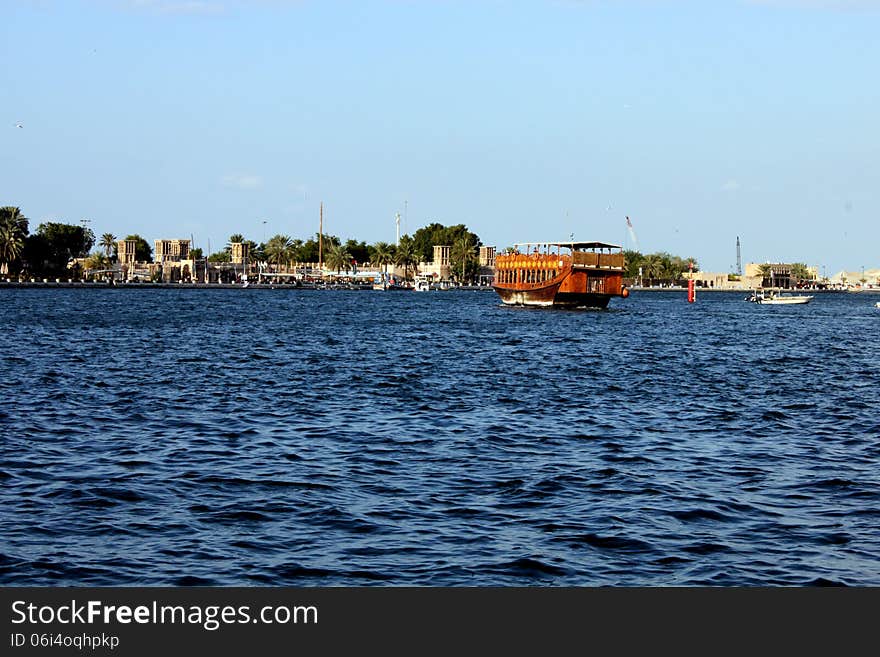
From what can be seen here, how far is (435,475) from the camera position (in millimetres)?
21797

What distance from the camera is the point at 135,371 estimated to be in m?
45.6

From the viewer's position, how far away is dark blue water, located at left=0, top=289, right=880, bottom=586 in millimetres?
15445

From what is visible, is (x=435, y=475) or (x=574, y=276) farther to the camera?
(x=574, y=276)

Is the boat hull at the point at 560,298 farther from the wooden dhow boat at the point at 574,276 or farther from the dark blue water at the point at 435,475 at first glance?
the dark blue water at the point at 435,475

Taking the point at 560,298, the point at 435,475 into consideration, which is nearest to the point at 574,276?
the point at 560,298

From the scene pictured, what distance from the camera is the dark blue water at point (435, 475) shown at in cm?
1545

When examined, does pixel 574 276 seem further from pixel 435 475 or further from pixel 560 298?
pixel 435 475

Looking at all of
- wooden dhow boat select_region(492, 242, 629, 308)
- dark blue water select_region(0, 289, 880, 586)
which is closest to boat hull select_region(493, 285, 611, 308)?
wooden dhow boat select_region(492, 242, 629, 308)

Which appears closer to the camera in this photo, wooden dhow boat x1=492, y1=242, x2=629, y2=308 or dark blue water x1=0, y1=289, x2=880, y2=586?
dark blue water x1=0, y1=289, x2=880, y2=586

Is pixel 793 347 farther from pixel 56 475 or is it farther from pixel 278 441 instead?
pixel 56 475

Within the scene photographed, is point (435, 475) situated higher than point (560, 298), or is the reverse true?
point (560, 298)

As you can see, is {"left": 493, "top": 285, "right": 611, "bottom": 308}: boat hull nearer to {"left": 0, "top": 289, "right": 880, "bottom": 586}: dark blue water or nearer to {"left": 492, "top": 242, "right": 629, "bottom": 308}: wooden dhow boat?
{"left": 492, "top": 242, "right": 629, "bottom": 308}: wooden dhow boat

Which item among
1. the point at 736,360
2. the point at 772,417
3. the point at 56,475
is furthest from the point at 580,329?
the point at 56,475

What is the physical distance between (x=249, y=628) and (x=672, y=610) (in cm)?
460
